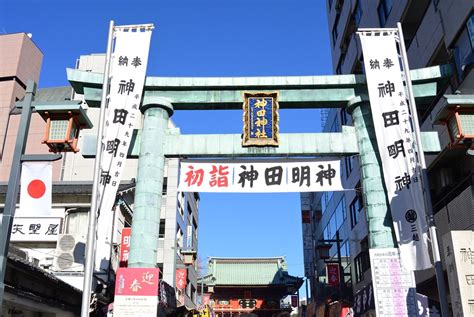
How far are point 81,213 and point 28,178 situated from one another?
15.5 m

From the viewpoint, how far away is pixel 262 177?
13.8 meters

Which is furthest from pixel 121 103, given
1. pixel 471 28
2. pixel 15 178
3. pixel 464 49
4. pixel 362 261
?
pixel 362 261

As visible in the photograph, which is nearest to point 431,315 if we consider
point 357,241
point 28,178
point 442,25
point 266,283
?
point 28,178

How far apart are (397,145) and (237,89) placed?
495 cm

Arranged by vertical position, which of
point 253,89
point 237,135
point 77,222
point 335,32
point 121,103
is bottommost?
point 237,135

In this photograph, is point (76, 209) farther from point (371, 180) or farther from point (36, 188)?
point (371, 180)

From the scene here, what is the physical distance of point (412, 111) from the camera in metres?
12.2

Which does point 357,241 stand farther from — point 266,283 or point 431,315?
point 266,283

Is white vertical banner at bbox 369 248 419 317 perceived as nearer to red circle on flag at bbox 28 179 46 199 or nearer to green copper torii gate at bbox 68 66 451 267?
green copper torii gate at bbox 68 66 451 267

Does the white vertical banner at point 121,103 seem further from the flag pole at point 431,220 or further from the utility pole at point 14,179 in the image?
the flag pole at point 431,220

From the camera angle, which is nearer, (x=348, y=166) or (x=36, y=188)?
(x=36, y=188)

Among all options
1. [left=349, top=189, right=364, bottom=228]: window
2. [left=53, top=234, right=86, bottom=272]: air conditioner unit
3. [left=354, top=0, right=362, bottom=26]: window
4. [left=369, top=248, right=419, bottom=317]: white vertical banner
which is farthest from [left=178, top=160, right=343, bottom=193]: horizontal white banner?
[left=354, top=0, right=362, bottom=26]: window

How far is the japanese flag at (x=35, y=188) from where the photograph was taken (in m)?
8.77

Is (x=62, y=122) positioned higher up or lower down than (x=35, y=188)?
higher up
